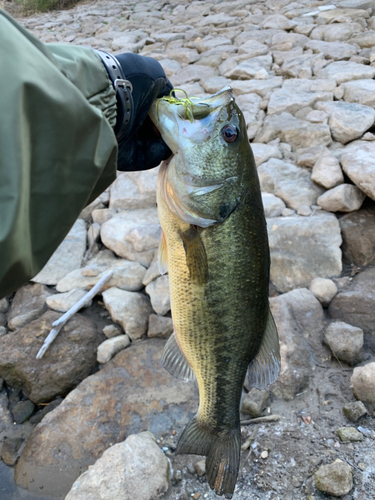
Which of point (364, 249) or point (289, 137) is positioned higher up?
point (289, 137)

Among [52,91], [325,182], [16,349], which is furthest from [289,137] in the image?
[52,91]

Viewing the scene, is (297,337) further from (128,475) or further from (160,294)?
(128,475)

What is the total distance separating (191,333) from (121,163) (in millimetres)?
1026

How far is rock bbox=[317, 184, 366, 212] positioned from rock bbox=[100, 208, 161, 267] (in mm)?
1745

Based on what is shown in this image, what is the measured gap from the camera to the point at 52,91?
1017 mm

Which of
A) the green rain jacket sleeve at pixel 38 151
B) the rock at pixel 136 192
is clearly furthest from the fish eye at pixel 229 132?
the rock at pixel 136 192

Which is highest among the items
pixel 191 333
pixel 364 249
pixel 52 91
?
pixel 52 91

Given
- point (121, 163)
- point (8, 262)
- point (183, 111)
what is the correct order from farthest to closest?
point (121, 163) < point (183, 111) < point (8, 262)

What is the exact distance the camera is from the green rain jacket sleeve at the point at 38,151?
936 millimetres

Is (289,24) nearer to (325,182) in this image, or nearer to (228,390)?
(325,182)

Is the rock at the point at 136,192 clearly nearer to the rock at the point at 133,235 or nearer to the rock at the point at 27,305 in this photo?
the rock at the point at 133,235

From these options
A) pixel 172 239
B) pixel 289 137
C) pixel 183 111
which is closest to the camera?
pixel 183 111

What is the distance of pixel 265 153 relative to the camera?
15.0ft

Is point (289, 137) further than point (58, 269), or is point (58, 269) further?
point (289, 137)
